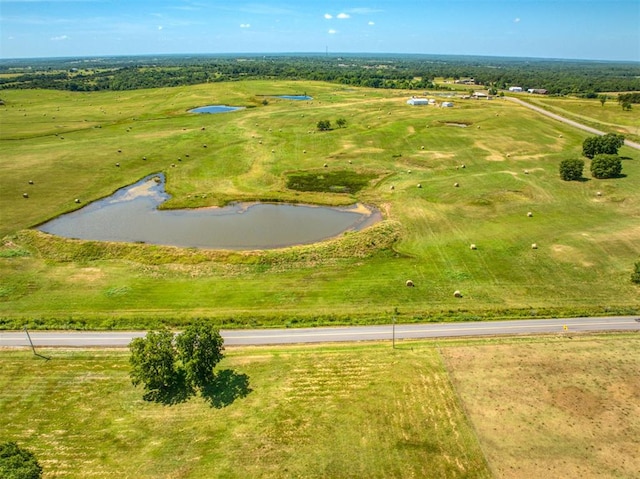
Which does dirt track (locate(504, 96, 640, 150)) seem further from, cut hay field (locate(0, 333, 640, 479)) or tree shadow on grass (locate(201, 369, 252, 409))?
tree shadow on grass (locate(201, 369, 252, 409))

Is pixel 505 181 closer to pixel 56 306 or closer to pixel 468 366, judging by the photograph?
pixel 468 366

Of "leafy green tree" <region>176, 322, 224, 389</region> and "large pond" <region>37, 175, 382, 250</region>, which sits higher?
"large pond" <region>37, 175, 382, 250</region>

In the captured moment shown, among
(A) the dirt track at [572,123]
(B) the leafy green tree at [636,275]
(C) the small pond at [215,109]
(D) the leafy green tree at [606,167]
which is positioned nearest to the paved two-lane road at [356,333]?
(B) the leafy green tree at [636,275]

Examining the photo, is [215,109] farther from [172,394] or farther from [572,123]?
[172,394]

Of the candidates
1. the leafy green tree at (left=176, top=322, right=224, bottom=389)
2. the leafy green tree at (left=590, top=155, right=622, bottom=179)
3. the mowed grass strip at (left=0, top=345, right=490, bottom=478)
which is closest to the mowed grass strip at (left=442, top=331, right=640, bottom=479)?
the mowed grass strip at (left=0, top=345, right=490, bottom=478)

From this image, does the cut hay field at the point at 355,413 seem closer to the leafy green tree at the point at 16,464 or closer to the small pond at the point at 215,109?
the leafy green tree at the point at 16,464

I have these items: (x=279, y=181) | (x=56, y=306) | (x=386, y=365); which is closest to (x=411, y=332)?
(x=386, y=365)
